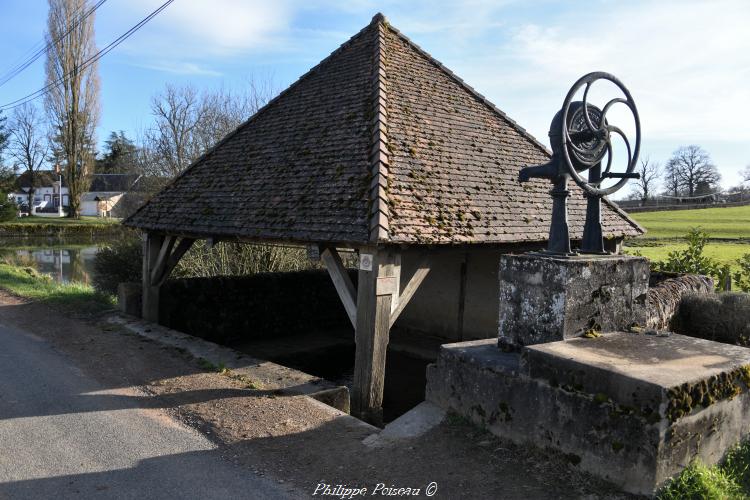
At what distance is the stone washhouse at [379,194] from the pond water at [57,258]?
13590mm

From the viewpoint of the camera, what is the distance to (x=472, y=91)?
415 inches

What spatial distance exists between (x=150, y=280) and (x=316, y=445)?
6767 mm

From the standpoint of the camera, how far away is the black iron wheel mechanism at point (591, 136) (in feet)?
13.2

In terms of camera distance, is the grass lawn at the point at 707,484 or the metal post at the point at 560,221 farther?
the metal post at the point at 560,221

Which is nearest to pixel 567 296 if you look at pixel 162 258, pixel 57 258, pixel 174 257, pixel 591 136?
pixel 591 136

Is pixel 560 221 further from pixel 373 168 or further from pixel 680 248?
pixel 680 248

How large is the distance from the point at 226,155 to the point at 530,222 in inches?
225

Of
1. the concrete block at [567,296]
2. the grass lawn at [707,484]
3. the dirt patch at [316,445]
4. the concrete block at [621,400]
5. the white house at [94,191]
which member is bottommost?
the dirt patch at [316,445]

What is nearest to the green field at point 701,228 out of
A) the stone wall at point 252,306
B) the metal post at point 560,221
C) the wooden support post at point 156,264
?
the stone wall at point 252,306

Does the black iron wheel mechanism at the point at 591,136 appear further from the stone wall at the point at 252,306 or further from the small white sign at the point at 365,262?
the stone wall at the point at 252,306

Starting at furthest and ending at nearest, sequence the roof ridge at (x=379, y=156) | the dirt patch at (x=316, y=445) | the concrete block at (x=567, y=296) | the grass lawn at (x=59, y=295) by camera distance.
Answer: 1. the grass lawn at (x=59, y=295)
2. the roof ridge at (x=379, y=156)
3. the concrete block at (x=567, y=296)
4. the dirt patch at (x=316, y=445)

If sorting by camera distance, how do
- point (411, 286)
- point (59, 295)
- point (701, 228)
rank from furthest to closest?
point (701, 228) < point (59, 295) < point (411, 286)

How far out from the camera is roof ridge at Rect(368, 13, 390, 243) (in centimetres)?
611

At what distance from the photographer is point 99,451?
14.2 feet
